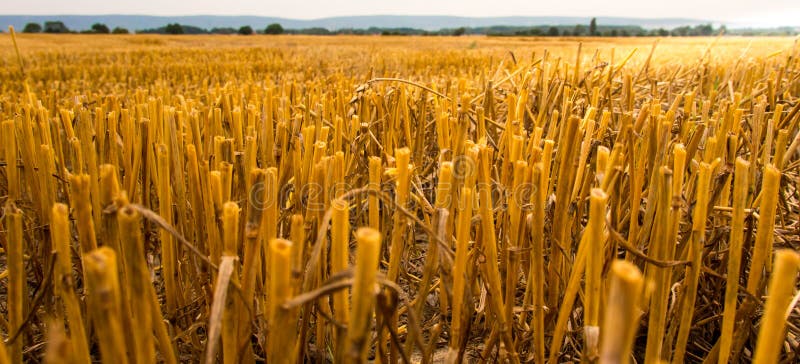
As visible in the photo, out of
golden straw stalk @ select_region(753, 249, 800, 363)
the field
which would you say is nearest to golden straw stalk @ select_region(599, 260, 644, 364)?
the field

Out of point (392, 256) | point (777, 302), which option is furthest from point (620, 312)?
point (392, 256)

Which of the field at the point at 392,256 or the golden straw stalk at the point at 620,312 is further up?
the golden straw stalk at the point at 620,312

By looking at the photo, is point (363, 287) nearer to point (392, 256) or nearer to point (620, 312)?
point (620, 312)

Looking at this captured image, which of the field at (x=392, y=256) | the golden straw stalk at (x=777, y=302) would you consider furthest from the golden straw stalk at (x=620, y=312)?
the golden straw stalk at (x=777, y=302)

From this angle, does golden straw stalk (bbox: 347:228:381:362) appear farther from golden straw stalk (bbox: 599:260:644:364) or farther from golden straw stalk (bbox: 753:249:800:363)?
golden straw stalk (bbox: 753:249:800:363)

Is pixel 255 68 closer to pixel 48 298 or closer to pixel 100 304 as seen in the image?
pixel 48 298

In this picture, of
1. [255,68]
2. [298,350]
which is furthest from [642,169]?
[255,68]

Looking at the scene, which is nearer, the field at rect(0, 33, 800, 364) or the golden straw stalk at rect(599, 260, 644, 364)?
the golden straw stalk at rect(599, 260, 644, 364)

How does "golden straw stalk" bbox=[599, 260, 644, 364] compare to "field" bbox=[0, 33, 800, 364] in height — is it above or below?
above

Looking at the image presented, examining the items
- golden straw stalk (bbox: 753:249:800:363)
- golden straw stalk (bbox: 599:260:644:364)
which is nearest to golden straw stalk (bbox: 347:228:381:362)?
golden straw stalk (bbox: 599:260:644:364)

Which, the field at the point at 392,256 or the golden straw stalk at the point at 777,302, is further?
the field at the point at 392,256

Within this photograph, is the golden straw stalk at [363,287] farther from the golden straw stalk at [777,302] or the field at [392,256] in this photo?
the golden straw stalk at [777,302]

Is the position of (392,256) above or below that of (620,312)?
below

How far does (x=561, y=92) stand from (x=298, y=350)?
116cm
